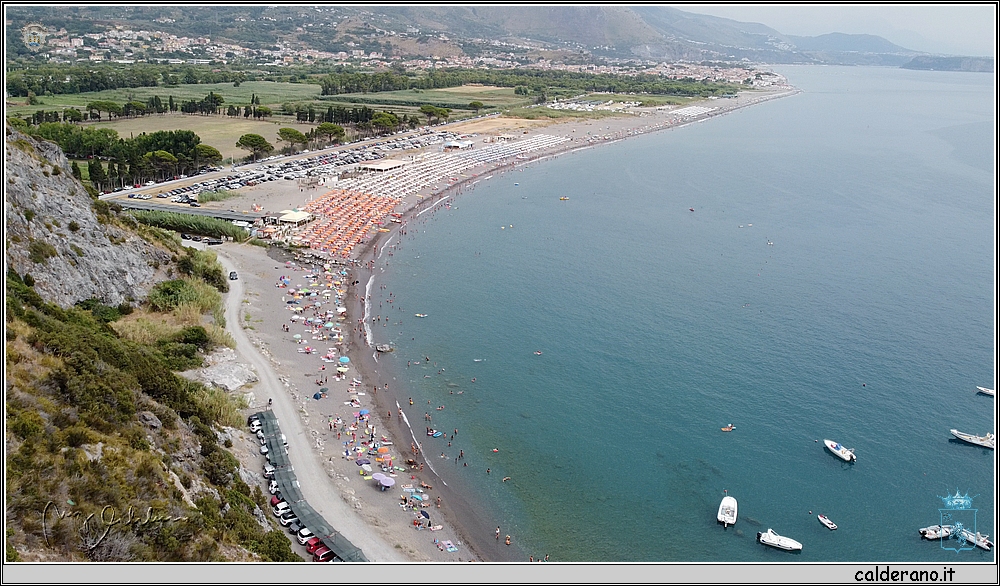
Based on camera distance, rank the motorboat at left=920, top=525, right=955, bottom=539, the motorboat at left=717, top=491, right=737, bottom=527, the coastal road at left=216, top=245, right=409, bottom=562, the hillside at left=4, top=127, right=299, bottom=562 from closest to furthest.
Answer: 1. the hillside at left=4, top=127, right=299, bottom=562
2. the coastal road at left=216, top=245, right=409, bottom=562
3. the motorboat at left=920, top=525, right=955, bottom=539
4. the motorboat at left=717, top=491, right=737, bottom=527

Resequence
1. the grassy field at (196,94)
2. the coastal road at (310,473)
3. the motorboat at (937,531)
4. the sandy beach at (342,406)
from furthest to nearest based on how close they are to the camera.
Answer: the grassy field at (196,94) → the motorboat at (937,531) → the sandy beach at (342,406) → the coastal road at (310,473)

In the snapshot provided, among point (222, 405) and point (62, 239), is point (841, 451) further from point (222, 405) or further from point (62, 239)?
point (62, 239)

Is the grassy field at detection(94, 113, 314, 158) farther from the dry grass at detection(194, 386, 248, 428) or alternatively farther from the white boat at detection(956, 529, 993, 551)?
the white boat at detection(956, 529, 993, 551)

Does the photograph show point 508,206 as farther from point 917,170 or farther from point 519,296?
point 917,170

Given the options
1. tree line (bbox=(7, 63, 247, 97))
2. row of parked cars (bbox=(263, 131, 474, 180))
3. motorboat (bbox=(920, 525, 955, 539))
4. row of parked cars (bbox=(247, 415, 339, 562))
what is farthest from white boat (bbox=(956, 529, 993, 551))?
tree line (bbox=(7, 63, 247, 97))

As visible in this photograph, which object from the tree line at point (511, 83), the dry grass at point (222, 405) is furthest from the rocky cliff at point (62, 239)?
the tree line at point (511, 83)

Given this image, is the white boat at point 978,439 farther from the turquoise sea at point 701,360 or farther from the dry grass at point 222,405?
the dry grass at point 222,405
